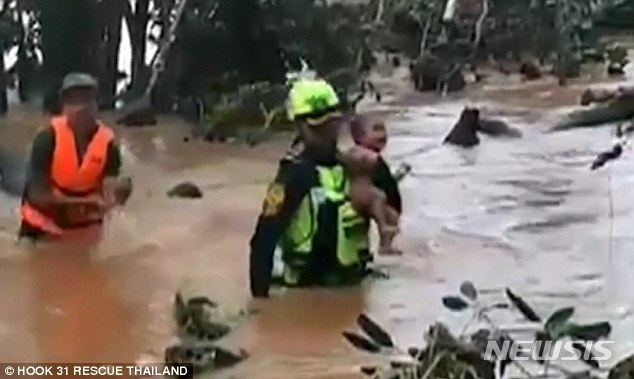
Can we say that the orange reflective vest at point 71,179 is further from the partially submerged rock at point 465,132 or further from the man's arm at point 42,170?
the partially submerged rock at point 465,132

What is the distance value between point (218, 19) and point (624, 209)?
408 centimetres

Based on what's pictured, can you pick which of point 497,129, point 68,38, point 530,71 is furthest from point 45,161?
point 530,71

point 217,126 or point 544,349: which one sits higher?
point 544,349

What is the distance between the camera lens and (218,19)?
969 centimetres

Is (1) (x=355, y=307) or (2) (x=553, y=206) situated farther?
(2) (x=553, y=206)

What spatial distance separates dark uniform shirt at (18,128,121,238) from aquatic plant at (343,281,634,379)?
1.80m

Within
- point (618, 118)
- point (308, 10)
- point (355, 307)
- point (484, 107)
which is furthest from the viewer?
point (308, 10)

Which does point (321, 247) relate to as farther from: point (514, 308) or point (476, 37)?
point (476, 37)

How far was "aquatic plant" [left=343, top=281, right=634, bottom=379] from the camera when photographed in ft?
11.1

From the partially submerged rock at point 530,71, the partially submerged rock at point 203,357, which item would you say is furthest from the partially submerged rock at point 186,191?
the partially submerged rock at point 530,71

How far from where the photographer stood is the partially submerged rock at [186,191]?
21.5 feet

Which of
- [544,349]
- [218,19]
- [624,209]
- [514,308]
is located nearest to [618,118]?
[544,349]

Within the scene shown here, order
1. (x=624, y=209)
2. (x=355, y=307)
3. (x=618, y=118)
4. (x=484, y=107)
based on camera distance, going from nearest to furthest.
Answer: (x=618, y=118) → (x=355, y=307) → (x=624, y=209) → (x=484, y=107)

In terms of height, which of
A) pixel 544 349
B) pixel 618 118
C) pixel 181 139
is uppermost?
pixel 618 118
